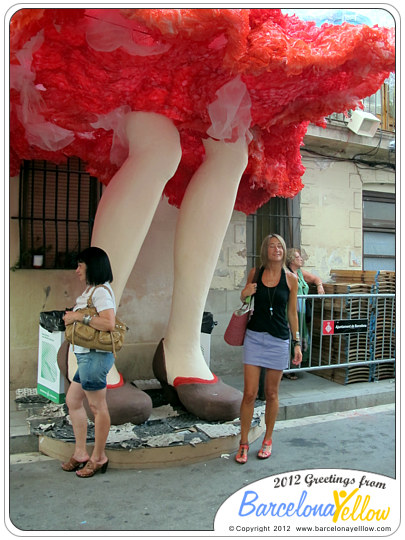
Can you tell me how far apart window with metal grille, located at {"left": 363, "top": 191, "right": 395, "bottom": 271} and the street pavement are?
2973 mm

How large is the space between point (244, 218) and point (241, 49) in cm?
272

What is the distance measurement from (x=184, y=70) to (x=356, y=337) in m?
3.35

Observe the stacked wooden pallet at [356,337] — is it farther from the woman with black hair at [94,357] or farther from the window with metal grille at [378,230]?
the woman with black hair at [94,357]

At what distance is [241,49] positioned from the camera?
6.81 ft

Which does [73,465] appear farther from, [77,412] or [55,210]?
[55,210]

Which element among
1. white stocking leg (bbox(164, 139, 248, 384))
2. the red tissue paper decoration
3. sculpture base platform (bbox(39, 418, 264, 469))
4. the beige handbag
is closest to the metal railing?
white stocking leg (bbox(164, 139, 248, 384))

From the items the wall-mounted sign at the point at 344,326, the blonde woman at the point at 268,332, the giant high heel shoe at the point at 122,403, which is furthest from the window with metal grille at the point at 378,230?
the giant high heel shoe at the point at 122,403

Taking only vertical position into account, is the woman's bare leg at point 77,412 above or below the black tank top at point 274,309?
below

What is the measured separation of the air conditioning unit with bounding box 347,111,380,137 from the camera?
5074mm

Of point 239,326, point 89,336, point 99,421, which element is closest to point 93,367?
point 89,336

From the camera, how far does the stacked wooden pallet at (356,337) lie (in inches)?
179

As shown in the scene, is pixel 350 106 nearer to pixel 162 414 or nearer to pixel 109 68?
pixel 109 68

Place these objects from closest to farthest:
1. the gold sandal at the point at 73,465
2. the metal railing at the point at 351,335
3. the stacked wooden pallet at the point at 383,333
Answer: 1. the gold sandal at the point at 73,465
2. the metal railing at the point at 351,335
3. the stacked wooden pallet at the point at 383,333
